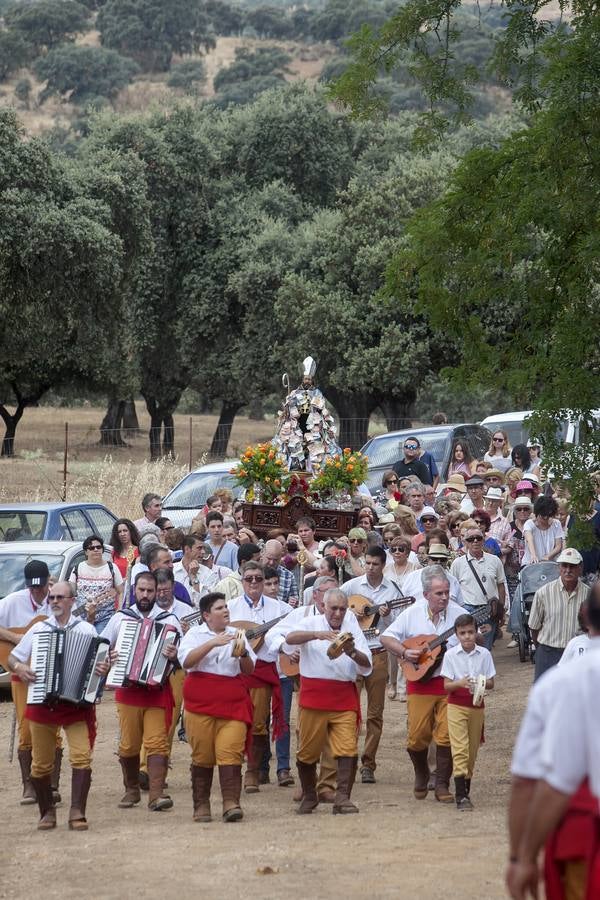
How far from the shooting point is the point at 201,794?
37.6ft

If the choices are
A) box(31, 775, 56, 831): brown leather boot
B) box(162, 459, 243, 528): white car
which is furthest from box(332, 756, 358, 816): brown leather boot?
box(162, 459, 243, 528): white car

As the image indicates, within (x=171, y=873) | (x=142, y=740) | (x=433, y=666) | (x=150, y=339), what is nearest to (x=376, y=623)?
(x=433, y=666)

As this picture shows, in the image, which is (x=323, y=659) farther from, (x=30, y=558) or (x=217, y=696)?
(x=30, y=558)

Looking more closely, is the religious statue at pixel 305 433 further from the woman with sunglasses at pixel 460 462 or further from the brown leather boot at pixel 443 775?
the brown leather boot at pixel 443 775

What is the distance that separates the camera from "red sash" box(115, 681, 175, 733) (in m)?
11.9

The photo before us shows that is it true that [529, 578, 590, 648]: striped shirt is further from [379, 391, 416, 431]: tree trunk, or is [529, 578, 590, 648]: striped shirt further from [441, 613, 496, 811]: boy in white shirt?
[379, 391, 416, 431]: tree trunk

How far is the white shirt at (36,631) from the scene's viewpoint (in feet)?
36.7

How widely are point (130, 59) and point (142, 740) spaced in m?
129

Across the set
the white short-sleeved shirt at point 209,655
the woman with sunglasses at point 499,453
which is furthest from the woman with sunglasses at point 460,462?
the white short-sleeved shirt at point 209,655

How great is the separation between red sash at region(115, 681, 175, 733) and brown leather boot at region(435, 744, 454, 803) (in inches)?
82.0

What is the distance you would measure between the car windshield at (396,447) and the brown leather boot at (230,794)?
1256 cm

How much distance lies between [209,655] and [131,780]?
4.67 feet

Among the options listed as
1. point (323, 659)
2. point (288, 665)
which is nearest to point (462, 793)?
point (323, 659)

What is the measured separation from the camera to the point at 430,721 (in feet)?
39.8
